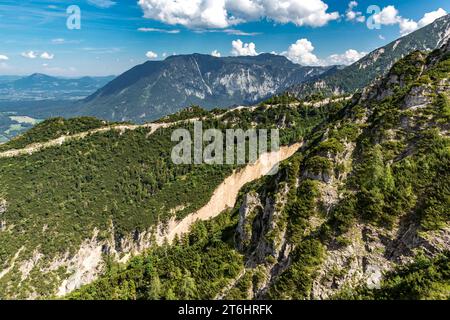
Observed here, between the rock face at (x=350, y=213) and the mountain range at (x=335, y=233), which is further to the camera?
the rock face at (x=350, y=213)

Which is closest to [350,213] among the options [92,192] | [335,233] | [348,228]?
[348,228]

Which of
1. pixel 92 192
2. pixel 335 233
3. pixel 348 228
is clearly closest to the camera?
pixel 348 228

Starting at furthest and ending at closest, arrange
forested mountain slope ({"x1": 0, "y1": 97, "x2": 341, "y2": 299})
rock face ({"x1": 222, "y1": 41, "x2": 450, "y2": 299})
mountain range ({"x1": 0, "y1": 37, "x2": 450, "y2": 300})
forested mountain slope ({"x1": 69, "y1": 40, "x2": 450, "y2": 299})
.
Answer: forested mountain slope ({"x1": 0, "y1": 97, "x2": 341, "y2": 299}) < rock face ({"x1": 222, "y1": 41, "x2": 450, "y2": 299}) < mountain range ({"x1": 0, "y1": 37, "x2": 450, "y2": 300}) < forested mountain slope ({"x1": 69, "y1": 40, "x2": 450, "y2": 299})

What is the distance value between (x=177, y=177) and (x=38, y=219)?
49.5 meters

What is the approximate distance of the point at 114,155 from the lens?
13500 centimetres

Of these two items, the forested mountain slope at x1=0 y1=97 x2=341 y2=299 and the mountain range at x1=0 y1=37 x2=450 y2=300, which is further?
the forested mountain slope at x1=0 y1=97 x2=341 y2=299

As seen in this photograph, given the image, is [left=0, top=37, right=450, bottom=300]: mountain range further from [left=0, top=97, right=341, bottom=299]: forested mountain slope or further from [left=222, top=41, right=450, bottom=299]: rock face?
[left=0, top=97, right=341, bottom=299]: forested mountain slope

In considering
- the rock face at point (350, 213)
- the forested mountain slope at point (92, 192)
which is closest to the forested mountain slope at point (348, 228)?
the rock face at point (350, 213)

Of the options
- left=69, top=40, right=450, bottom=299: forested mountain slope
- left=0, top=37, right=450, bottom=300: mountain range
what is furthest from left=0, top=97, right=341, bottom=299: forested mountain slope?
left=69, top=40, right=450, bottom=299: forested mountain slope

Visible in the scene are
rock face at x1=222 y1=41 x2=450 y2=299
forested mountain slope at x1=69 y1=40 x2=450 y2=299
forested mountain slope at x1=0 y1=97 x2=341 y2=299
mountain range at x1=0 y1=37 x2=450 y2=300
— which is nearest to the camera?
forested mountain slope at x1=69 y1=40 x2=450 y2=299

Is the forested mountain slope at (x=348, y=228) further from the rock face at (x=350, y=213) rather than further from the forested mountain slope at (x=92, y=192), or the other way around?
the forested mountain slope at (x=92, y=192)

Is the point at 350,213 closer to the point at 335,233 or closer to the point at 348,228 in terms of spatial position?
the point at 348,228
